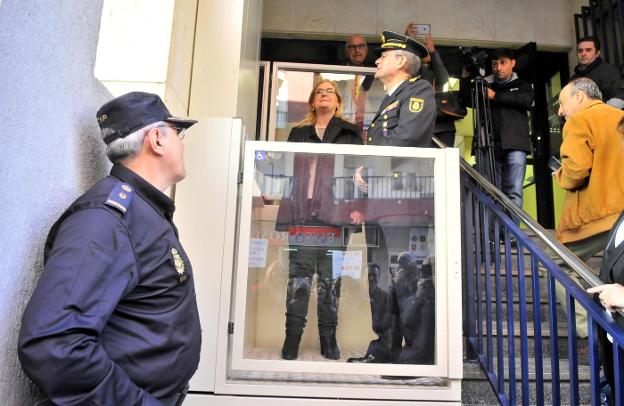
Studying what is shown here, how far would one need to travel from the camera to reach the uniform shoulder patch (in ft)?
4.22

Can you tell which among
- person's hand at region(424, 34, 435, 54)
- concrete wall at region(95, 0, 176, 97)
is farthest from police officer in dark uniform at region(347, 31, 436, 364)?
person's hand at region(424, 34, 435, 54)

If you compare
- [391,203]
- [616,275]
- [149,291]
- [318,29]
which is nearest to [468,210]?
[391,203]

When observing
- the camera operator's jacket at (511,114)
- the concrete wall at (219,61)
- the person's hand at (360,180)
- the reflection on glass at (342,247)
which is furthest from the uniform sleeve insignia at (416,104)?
the camera operator's jacket at (511,114)

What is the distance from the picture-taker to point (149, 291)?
128 centimetres

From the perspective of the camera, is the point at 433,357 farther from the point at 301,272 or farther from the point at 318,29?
the point at 318,29

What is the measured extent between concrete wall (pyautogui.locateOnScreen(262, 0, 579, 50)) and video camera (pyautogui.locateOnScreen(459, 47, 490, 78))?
882 millimetres

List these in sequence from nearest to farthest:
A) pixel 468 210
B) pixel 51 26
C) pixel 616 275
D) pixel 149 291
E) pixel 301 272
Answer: pixel 149 291, pixel 51 26, pixel 616 275, pixel 301 272, pixel 468 210

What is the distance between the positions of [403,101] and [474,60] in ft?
7.67

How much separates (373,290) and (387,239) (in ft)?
0.86

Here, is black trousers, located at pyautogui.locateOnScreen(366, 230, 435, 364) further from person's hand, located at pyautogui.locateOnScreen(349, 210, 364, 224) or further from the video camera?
the video camera

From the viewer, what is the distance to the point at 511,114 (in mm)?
4449

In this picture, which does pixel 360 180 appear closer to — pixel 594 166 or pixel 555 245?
pixel 555 245

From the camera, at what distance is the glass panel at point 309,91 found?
407 centimetres

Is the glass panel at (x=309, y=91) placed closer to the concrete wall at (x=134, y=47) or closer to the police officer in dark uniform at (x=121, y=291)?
the concrete wall at (x=134, y=47)
